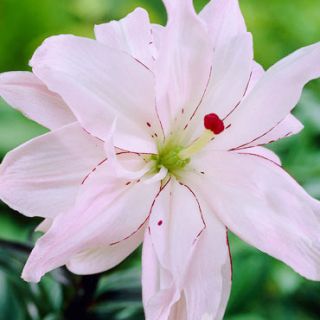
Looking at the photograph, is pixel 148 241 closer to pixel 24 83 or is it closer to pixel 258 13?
pixel 24 83

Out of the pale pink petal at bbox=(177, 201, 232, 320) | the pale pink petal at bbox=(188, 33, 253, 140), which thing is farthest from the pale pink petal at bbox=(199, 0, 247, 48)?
the pale pink petal at bbox=(177, 201, 232, 320)

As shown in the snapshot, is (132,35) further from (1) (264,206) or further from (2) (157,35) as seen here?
(1) (264,206)

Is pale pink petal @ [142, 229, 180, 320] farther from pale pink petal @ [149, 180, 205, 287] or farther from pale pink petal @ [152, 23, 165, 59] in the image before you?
pale pink petal @ [152, 23, 165, 59]

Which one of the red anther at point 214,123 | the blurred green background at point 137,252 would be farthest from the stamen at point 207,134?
the blurred green background at point 137,252

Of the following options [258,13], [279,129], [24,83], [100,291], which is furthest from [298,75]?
[258,13]

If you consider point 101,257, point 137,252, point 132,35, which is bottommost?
point 137,252

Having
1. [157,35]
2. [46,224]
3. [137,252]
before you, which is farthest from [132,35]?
[137,252]
